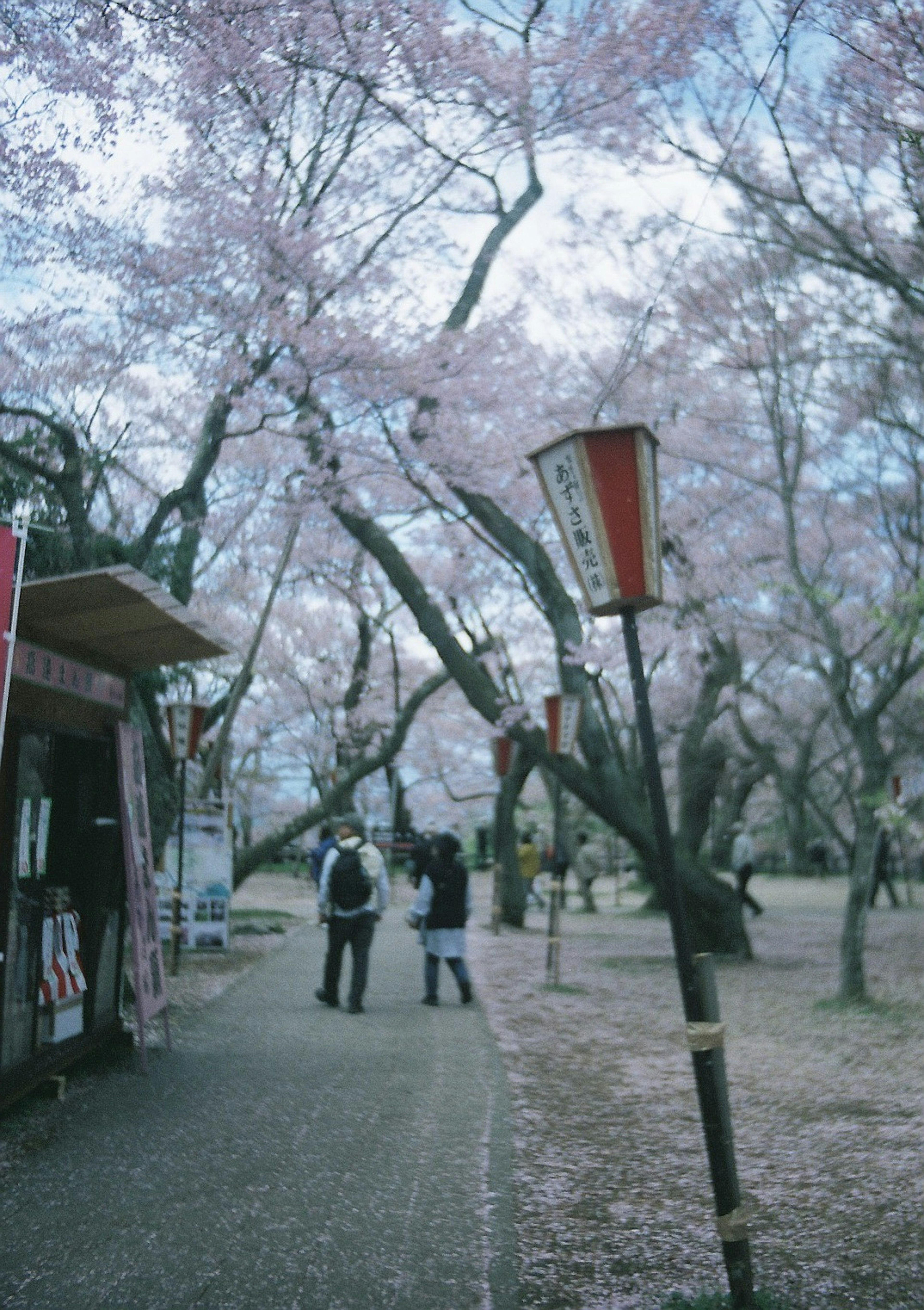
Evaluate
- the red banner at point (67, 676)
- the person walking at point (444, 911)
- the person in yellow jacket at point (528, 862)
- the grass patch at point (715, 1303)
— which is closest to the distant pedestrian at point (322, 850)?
the person walking at point (444, 911)

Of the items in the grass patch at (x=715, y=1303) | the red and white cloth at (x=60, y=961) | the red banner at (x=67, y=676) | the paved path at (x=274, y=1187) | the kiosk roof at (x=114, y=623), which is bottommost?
the grass patch at (x=715, y=1303)

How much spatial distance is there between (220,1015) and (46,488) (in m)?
5.08

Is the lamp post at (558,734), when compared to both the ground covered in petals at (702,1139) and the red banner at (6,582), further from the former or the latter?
the red banner at (6,582)

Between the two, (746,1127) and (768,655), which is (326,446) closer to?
(746,1127)

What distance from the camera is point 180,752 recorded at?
14.2 metres

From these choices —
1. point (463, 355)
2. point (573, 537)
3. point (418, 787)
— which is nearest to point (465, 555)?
point (463, 355)

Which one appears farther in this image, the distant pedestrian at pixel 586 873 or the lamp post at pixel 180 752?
the distant pedestrian at pixel 586 873

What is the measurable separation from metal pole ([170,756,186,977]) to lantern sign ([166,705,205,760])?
0.51 feet

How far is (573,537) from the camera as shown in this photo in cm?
472

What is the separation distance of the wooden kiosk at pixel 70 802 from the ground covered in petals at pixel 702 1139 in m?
2.77

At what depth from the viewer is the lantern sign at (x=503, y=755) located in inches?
809

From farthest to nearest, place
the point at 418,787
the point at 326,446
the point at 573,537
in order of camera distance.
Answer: the point at 418,787, the point at 326,446, the point at 573,537

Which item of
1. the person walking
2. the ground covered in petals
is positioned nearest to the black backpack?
the person walking

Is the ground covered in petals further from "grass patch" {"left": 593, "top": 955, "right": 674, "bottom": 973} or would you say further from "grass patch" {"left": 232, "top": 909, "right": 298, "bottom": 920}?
"grass patch" {"left": 232, "top": 909, "right": 298, "bottom": 920}
